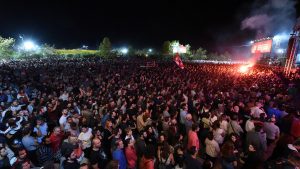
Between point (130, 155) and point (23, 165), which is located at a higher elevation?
point (23, 165)

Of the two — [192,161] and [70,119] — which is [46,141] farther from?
[192,161]

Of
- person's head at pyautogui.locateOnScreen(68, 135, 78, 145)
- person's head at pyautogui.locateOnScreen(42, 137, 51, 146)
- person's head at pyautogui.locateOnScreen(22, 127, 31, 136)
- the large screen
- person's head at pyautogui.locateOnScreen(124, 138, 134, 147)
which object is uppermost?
the large screen

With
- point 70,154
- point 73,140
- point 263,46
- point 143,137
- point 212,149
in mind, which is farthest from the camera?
point 263,46

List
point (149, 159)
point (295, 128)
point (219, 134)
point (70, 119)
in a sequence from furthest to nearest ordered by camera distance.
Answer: point (295, 128), point (70, 119), point (219, 134), point (149, 159)

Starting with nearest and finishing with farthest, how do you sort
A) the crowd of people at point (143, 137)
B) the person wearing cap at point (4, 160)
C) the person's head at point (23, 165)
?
the person's head at point (23, 165) < the person wearing cap at point (4, 160) < the crowd of people at point (143, 137)

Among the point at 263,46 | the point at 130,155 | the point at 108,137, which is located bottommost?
the point at 130,155

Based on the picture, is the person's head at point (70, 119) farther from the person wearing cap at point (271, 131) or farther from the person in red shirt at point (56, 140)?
the person wearing cap at point (271, 131)

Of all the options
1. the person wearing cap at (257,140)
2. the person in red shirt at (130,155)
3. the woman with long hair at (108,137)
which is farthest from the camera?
the woman with long hair at (108,137)

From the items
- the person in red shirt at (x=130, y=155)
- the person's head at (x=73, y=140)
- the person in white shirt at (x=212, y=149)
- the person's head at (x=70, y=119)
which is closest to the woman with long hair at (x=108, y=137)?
the person in red shirt at (x=130, y=155)

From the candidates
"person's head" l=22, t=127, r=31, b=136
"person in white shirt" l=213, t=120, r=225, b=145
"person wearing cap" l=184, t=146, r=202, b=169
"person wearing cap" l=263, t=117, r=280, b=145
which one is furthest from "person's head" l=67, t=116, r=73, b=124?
"person wearing cap" l=263, t=117, r=280, b=145

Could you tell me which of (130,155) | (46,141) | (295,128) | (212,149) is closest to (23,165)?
(46,141)

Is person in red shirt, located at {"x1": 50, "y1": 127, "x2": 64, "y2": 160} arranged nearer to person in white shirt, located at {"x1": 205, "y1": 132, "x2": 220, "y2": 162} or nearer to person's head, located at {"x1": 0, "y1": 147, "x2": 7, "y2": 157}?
person's head, located at {"x1": 0, "y1": 147, "x2": 7, "y2": 157}

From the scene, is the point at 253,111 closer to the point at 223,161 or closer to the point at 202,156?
the point at 202,156

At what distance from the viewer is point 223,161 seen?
5238mm
